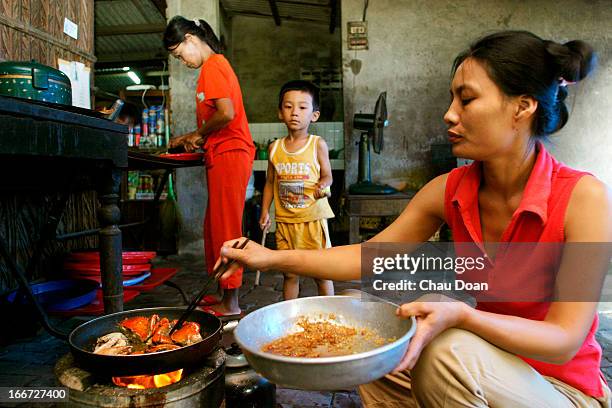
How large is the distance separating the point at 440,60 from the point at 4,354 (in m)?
5.84

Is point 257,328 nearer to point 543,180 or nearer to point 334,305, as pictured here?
point 334,305

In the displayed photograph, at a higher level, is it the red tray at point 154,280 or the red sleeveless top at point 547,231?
the red sleeveless top at point 547,231

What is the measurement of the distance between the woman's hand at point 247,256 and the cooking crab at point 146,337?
26 cm

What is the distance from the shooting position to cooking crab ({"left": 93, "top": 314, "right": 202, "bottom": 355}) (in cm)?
149

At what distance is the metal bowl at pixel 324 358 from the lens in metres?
0.99

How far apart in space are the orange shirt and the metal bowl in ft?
7.03

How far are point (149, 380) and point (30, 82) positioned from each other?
1672mm

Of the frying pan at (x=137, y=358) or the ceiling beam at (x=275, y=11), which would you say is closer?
the frying pan at (x=137, y=358)

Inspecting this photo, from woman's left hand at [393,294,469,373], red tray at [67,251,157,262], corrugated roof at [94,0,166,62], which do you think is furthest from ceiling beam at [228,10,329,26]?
woman's left hand at [393,294,469,373]

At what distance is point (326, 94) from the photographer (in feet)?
32.6

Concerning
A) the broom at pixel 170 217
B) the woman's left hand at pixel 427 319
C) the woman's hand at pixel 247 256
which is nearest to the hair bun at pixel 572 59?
the woman's left hand at pixel 427 319

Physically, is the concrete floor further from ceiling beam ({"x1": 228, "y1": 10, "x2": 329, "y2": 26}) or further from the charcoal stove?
ceiling beam ({"x1": 228, "y1": 10, "x2": 329, "y2": 26})

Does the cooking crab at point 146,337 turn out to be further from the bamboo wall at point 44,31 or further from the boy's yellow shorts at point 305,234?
the bamboo wall at point 44,31

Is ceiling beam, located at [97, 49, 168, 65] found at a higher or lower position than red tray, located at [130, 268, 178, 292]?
higher
